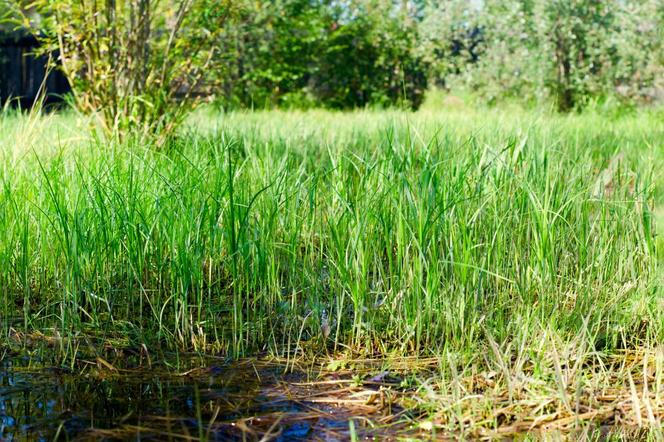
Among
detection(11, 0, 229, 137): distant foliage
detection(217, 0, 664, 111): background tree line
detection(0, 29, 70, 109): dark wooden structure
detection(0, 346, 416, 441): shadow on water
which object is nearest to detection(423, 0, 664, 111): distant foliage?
detection(217, 0, 664, 111): background tree line

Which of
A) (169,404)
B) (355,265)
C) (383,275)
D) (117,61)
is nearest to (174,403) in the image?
(169,404)

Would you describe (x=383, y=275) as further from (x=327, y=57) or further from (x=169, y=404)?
(x=327, y=57)

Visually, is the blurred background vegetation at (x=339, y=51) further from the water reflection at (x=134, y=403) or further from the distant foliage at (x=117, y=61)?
the water reflection at (x=134, y=403)

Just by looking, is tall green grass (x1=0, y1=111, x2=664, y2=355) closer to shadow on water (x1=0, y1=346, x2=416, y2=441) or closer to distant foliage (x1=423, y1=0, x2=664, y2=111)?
shadow on water (x1=0, y1=346, x2=416, y2=441)

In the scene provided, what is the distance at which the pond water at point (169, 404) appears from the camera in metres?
1.76

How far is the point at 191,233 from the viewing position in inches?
100

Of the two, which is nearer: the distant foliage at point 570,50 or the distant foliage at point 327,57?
the distant foliage at point 570,50


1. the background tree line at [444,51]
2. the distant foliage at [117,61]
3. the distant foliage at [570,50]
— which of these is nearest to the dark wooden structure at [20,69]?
the background tree line at [444,51]

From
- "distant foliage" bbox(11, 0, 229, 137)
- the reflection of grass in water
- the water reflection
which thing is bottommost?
the water reflection

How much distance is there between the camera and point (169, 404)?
Answer: 1938mm

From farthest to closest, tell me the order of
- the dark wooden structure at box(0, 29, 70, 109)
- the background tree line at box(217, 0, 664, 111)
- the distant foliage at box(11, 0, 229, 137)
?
the dark wooden structure at box(0, 29, 70, 109) → the background tree line at box(217, 0, 664, 111) → the distant foliage at box(11, 0, 229, 137)

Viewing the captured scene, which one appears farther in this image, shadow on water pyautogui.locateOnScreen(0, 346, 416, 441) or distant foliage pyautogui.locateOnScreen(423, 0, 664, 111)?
distant foliage pyautogui.locateOnScreen(423, 0, 664, 111)

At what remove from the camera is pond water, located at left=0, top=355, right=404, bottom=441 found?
1763 mm

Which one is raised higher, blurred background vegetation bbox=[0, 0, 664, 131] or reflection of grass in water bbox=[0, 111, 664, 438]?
blurred background vegetation bbox=[0, 0, 664, 131]
